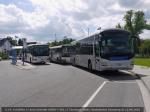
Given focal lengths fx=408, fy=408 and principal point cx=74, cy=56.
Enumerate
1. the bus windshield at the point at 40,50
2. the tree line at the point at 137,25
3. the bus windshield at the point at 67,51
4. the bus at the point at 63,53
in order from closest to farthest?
1. the bus windshield at the point at 67,51
2. the bus at the point at 63,53
3. the bus windshield at the point at 40,50
4. the tree line at the point at 137,25

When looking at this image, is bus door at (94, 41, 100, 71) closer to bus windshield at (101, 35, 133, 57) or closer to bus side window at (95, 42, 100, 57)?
bus side window at (95, 42, 100, 57)

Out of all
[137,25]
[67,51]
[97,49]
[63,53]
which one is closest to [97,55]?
[97,49]

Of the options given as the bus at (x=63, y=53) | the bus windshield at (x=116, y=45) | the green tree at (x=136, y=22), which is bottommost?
the bus at (x=63, y=53)

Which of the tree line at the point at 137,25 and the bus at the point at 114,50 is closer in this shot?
the bus at the point at 114,50

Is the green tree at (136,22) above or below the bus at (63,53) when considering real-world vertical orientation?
above

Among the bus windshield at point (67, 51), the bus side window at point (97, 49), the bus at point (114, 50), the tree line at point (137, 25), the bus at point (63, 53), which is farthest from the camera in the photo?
the tree line at point (137, 25)

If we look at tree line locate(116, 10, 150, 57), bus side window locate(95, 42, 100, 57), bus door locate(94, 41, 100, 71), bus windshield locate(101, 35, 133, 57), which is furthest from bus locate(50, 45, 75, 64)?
tree line locate(116, 10, 150, 57)

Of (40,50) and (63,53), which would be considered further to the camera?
(40,50)

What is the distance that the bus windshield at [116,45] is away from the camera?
2728cm

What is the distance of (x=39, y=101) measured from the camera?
13969mm

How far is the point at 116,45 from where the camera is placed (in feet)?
90.6

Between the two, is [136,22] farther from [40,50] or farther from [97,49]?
[97,49]

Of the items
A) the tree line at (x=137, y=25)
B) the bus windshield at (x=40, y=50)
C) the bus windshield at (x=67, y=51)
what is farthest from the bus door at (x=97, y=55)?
the tree line at (x=137, y=25)

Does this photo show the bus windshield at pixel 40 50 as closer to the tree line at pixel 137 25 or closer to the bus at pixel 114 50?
the bus at pixel 114 50
